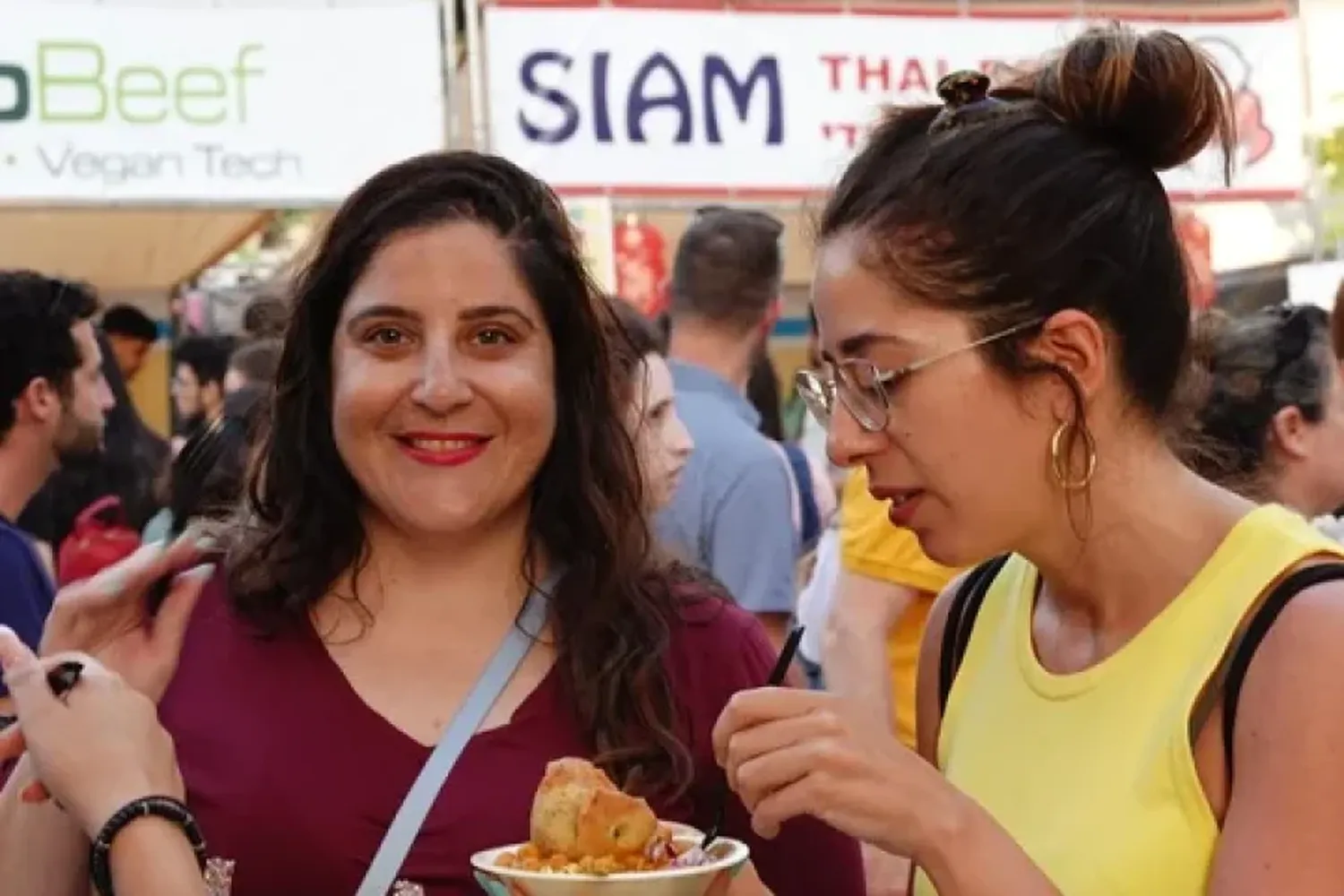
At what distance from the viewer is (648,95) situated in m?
5.65

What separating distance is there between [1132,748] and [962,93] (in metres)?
0.68

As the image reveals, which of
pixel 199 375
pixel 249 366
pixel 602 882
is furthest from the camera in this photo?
pixel 199 375

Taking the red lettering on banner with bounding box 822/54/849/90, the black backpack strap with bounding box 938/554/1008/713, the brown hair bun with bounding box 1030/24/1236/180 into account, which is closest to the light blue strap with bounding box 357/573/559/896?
the black backpack strap with bounding box 938/554/1008/713

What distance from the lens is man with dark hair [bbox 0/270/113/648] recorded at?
4730mm

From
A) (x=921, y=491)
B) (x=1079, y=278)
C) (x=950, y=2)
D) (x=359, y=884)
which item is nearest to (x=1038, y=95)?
(x=1079, y=278)

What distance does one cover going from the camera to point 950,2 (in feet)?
19.9

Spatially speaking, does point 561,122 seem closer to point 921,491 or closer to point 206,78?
point 206,78

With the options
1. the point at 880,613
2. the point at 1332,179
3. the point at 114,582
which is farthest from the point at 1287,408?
the point at 1332,179

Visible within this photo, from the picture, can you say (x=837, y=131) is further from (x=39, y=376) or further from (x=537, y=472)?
(x=537, y=472)

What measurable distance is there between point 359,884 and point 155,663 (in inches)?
15.1

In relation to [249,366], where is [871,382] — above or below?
below

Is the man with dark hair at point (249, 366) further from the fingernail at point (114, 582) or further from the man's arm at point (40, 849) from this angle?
the man's arm at point (40, 849)

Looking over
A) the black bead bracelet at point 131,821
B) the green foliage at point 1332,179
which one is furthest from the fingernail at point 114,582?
the green foliage at point 1332,179

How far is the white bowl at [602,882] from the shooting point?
159 cm
